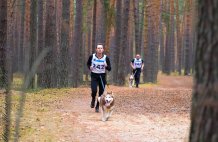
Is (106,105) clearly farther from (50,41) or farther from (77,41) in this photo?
(77,41)

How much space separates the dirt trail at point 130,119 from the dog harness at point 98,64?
4.25 feet

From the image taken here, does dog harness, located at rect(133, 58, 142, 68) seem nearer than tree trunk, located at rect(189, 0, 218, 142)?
No

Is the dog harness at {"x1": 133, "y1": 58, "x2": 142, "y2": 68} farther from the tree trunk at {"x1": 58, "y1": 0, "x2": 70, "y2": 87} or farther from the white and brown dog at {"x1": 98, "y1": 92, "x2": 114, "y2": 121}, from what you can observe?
the white and brown dog at {"x1": 98, "y1": 92, "x2": 114, "y2": 121}

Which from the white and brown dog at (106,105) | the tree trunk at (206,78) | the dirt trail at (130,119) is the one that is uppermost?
the tree trunk at (206,78)

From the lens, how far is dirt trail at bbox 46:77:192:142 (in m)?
11.1

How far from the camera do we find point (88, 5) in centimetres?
4525

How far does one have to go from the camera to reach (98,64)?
1459cm

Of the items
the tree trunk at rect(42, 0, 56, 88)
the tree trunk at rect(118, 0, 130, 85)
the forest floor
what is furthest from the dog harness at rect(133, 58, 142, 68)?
the tree trunk at rect(42, 0, 56, 88)

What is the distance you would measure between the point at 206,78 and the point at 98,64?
37.6 ft

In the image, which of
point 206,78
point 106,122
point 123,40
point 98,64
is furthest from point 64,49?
point 206,78

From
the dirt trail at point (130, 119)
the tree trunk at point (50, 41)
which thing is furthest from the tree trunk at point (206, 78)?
the tree trunk at point (50, 41)

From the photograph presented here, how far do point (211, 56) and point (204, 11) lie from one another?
1.00ft

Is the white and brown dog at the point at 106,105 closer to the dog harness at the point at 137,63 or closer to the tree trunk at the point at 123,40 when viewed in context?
the dog harness at the point at 137,63

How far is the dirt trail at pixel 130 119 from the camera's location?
1108 centimetres
